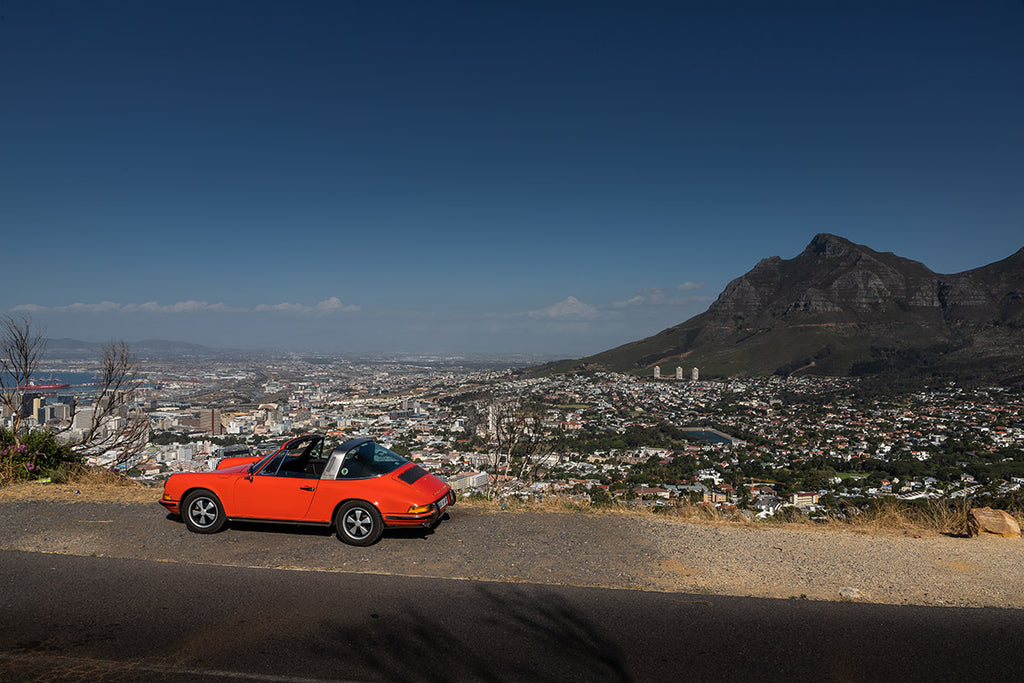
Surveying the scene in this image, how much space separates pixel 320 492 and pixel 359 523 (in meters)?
0.63

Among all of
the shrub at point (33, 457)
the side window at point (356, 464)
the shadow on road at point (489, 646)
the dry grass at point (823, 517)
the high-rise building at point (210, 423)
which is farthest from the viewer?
the high-rise building at point (210, 423)

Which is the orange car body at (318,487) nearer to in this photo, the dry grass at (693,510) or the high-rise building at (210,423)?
the dry grass at (693,510)

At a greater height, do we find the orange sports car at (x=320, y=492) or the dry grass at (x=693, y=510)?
the orange sports car at (x=320, y=492)

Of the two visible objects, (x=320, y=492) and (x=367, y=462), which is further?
(x=367, y=462)

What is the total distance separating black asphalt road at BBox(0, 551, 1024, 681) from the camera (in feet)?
12.2

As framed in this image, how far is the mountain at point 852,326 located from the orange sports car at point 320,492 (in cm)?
6021

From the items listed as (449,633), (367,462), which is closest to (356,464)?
(367,462)

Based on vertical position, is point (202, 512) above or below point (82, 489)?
above

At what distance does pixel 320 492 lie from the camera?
6.59m

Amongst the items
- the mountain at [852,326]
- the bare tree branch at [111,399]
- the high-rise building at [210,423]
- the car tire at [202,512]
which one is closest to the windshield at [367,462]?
the car tire at [202,512]

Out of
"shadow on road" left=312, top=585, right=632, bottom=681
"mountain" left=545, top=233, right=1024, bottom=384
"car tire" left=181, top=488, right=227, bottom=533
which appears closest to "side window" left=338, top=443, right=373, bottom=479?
"car tire" left=181, top=488, right=227, bottom=533

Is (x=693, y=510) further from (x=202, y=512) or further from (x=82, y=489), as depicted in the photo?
(x=82, y=489)

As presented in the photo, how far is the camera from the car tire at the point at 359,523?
6387 millimetres

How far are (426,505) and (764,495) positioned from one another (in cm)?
1343
